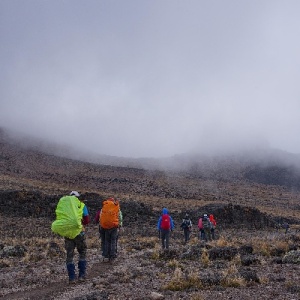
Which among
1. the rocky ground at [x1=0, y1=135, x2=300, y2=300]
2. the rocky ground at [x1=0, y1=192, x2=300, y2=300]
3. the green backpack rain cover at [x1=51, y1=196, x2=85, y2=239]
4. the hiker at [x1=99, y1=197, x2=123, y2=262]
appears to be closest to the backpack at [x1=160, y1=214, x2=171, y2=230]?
the rocky ground at [x1=0, y1=135, x2=300, y2=300]

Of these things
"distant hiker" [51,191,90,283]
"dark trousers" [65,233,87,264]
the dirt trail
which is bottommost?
the dirt trail

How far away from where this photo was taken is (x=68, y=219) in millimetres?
8289

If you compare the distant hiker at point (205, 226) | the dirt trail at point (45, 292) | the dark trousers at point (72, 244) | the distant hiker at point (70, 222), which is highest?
the distant hiker at point (70, 222)

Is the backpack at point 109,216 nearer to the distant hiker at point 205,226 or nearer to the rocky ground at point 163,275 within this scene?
the rocky ground at point 163,275

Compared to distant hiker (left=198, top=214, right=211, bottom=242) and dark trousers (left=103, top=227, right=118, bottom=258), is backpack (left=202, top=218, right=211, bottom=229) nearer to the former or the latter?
distant hiker (left=198, top=214, right=211, bottom=242)

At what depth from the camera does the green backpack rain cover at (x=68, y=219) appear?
827cm

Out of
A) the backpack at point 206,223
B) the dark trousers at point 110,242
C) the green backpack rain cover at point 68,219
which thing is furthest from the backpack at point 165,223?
the green backpack rain cover at point 68,219

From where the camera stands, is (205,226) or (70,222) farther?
(205,226)

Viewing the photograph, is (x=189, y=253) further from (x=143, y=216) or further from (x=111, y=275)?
(x=143, y=216)

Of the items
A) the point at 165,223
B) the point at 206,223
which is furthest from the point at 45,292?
the point at 206,223

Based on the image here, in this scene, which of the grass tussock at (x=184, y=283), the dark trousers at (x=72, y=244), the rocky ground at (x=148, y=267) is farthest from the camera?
the dark trousers at (x=72, y=244)

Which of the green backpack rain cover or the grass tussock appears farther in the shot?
the green backpack rain cover

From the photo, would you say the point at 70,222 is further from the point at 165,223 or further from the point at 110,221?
the point at 165,223

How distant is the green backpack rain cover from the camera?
827cm
